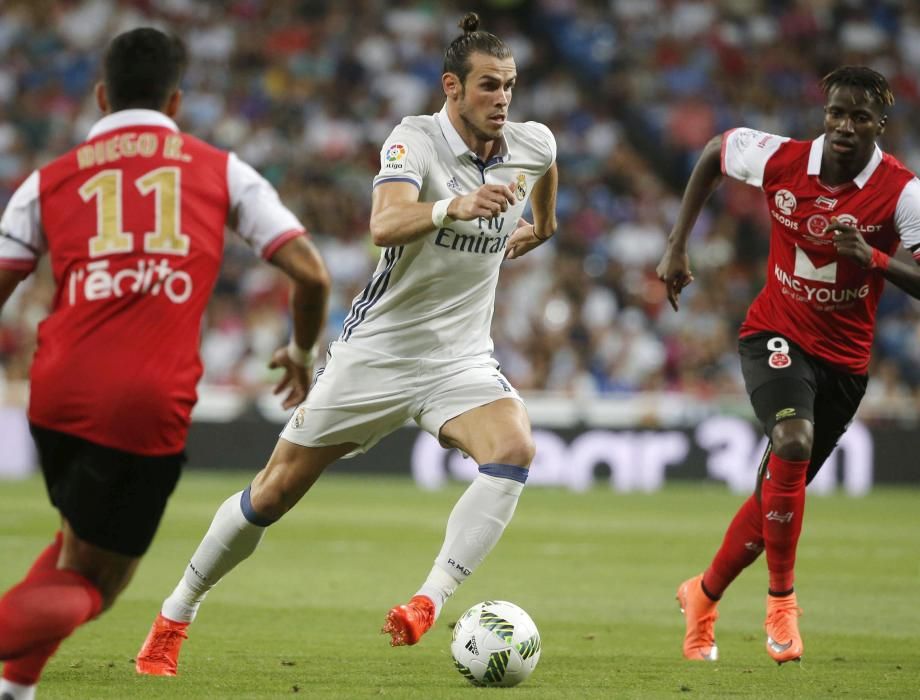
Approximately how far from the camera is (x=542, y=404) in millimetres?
19219

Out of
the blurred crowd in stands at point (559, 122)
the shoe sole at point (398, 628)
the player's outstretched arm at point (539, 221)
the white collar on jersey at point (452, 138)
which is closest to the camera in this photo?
the shoe sole at point (398, 628)

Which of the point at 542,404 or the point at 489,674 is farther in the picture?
the point at 542,404

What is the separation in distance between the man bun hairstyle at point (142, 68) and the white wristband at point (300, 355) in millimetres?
876

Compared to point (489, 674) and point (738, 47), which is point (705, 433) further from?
point (489, 674)

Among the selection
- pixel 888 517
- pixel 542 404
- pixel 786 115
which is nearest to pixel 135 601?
pixel 888 517

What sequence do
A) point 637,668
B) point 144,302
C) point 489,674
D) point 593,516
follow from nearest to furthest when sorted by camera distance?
point 144,302, point 489,674, point 637,668, point 593,516

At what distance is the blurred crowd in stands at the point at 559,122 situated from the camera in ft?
67.4

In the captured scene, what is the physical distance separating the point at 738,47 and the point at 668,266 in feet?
62.3

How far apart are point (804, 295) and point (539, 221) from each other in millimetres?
1276

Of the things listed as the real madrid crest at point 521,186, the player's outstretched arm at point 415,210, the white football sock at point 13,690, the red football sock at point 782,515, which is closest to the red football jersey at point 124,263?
the white football sock at point 13,690

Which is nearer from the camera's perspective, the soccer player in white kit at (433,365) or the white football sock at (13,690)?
the white football sock at (13,690)

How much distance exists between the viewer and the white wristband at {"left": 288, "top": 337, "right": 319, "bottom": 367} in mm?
4898

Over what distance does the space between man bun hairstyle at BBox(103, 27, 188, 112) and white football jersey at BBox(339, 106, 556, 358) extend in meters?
1.84

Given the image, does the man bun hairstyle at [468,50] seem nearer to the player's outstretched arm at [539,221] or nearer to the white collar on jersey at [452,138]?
the white collar on jersey at [452,138]
